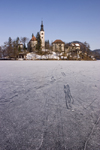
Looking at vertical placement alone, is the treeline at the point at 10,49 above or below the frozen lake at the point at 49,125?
above

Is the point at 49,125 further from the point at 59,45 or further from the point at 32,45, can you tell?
the point at 59,45

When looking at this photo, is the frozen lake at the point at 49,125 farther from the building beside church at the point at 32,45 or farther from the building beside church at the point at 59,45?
the building beside church at the point at 59,45

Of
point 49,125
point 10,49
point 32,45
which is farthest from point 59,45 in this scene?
point 49,125

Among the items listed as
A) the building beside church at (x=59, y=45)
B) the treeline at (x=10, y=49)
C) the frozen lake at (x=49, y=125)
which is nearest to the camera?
the frozen lake at (x=49, y=125)

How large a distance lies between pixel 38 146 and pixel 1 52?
75109 millimetres

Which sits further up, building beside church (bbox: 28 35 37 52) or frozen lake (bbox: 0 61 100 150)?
building beside church (bbox: 28 35 37 52)

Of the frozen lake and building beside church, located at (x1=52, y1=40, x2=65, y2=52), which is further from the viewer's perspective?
building beside church, located at (x1=52, y1=40, x2=65, y2=52)

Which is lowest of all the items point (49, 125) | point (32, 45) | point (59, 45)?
point (49, 125)

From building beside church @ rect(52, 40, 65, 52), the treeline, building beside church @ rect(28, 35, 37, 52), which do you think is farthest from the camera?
building beside church @ rect(52, 40, 65, 52)

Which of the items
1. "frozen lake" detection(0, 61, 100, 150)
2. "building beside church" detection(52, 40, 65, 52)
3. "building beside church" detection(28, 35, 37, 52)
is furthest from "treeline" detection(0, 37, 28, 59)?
"frozen lake" detection(0, 61, 100, 150)

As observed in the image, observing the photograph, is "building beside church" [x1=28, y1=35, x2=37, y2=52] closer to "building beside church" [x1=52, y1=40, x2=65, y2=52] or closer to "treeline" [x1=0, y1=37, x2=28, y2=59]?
"treeline" [x1=0, y1=37, x2=28, y2=59]

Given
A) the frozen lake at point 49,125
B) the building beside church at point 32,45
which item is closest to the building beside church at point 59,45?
the building beside church at point 32,45

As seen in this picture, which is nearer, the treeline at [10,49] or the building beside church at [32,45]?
the treeline at [10,49]

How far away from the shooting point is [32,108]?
2645mm
